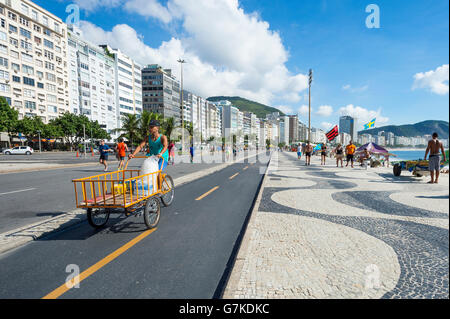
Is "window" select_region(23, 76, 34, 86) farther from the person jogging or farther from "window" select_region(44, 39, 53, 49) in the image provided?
the person jogging

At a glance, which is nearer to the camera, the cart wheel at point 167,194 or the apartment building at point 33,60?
the cart wheel at point 167,194

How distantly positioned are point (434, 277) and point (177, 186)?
8.43 meters

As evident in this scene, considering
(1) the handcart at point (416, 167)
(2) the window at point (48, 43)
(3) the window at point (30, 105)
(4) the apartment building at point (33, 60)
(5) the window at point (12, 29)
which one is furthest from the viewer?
(2) the window at point (48, 43)

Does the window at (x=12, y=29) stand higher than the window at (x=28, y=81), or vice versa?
the window at (x=12, y=29)

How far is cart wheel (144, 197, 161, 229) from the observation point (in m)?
4.56

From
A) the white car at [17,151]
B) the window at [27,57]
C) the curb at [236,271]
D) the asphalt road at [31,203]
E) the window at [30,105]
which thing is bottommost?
the asphalt road at [31,203]

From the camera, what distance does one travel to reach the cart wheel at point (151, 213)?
4562mm

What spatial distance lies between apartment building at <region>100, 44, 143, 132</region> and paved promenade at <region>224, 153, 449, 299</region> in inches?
3494

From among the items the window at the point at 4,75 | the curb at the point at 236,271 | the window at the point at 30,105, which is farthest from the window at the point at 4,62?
the curb at the point at 236,271

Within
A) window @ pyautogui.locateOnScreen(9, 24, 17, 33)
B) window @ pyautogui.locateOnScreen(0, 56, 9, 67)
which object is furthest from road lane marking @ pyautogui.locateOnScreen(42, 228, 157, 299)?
window @ pyautogui.locateOnScreen(9, 24, 17, 33)

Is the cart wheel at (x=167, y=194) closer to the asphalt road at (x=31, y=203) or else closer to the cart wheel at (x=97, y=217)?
the cart wheel at (x=97, y=217)

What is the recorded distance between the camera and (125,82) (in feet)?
285

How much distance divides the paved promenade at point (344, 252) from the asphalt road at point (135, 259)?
1.50 ft

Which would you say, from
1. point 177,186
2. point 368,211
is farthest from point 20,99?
point 368,211
